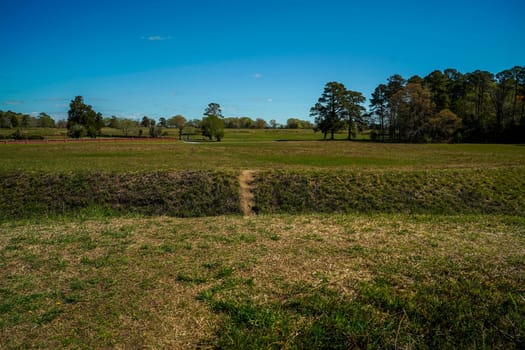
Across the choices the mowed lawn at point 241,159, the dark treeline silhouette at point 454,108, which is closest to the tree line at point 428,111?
the dark treeline silhouette at point 454,108

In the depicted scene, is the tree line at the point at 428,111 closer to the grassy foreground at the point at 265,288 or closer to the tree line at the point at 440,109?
the tree line at the point at 440,109

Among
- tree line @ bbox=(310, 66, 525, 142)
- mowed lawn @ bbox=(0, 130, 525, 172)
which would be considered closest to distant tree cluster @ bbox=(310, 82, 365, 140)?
tree line @ bbox=(310, 66, 525, 142)

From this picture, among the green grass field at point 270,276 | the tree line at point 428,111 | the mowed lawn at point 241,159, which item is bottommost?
the green grass field at point 270,276

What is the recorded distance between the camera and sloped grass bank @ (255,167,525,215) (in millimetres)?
16453

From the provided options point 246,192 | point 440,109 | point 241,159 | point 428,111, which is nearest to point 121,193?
point 246,192

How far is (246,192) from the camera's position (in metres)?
18.0

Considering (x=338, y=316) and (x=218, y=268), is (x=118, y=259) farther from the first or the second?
(x=338, y=316)

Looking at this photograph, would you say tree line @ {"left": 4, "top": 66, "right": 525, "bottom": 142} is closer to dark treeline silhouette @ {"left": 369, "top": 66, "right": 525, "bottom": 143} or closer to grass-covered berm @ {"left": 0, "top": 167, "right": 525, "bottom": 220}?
dark treeline silhouette @ {"left": 369, "top": 66, "right": 525, "bottom": 143}

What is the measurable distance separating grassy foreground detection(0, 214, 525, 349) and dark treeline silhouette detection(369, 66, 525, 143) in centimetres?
7844

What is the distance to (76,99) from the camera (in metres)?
112

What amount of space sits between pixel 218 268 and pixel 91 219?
9186mm

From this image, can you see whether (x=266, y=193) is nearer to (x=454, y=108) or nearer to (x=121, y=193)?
(x=121, y=193)

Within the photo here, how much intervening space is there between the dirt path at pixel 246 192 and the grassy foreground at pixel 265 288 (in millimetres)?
4690

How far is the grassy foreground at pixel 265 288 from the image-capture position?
5141 mm
